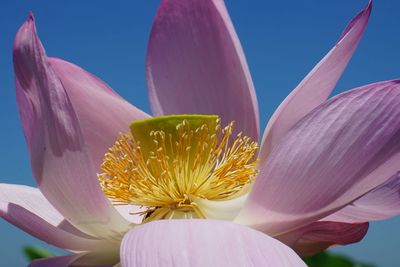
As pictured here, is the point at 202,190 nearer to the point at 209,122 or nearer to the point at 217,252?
the point at 209,122

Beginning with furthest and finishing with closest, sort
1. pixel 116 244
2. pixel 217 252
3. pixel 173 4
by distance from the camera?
pixel 173 4 < pixel 116 244 < pixel 217 252

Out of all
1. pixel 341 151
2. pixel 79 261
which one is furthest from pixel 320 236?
pixel 79 261

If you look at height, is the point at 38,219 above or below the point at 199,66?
below

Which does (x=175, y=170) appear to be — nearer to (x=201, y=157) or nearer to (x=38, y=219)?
(x=201, y=157)

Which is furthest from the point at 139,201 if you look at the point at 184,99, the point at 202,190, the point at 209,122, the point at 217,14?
the point at 217,14

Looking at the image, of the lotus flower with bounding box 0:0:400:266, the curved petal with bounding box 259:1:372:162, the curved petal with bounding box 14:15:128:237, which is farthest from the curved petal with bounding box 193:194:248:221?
the curved petal with bounding box 14:15:128:237

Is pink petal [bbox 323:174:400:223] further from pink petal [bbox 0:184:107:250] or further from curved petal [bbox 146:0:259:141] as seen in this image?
pink petal [bbox 0:184:107:250]
